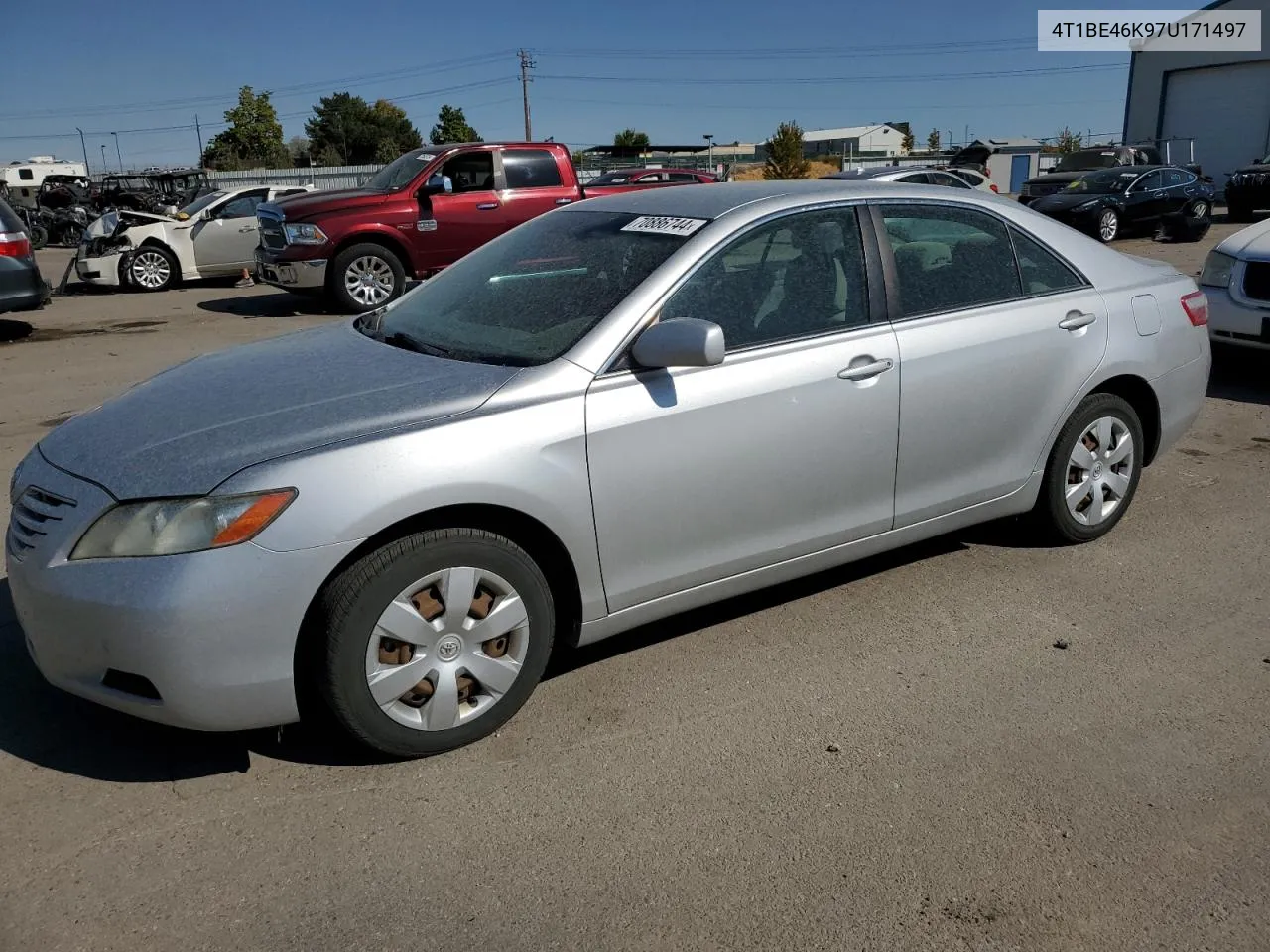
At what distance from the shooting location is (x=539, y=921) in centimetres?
248

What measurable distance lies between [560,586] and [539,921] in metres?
1.09

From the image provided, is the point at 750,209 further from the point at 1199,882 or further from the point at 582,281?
the point at 1199,882

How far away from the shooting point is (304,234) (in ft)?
39.7

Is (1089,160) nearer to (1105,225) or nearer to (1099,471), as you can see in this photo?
(1105,225)

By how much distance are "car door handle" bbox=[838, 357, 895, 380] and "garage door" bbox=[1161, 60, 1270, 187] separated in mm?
37630

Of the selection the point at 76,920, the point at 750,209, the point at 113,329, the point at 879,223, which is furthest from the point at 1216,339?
the point at 113,329

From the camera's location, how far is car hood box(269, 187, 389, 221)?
12102 mm

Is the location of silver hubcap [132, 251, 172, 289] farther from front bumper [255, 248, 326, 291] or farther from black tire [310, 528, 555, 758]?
black tire [310, 528, 555, 758]

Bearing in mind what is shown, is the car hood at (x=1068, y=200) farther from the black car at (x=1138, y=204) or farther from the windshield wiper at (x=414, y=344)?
the windshield wiper at (x=414, y=344)

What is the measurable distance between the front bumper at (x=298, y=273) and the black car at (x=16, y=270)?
2470mm

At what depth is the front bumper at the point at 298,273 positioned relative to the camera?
1213 centimetres

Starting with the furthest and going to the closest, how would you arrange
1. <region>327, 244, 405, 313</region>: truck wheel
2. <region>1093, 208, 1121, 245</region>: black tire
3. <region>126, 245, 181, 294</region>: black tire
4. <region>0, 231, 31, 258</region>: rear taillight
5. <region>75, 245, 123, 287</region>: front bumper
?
<region>1093, 208, 1121, 245</region>: black tire
<region>126, 245, 181, 294</region>: black tire
<region>75, 245, 123, 287</region>: front bumper
<region>327, 244, 405, 313</region>: truck wheel
<region>0, 231, 31, 258</region>: rear taillight

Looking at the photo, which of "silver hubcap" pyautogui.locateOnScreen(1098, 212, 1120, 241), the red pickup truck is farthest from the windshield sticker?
"silver hubcap" pyautogui.locateOnScreen(1098, 212, 1120, 241)

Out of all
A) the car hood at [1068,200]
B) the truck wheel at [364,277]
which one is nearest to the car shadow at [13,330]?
the truck wheel at [364,277]
